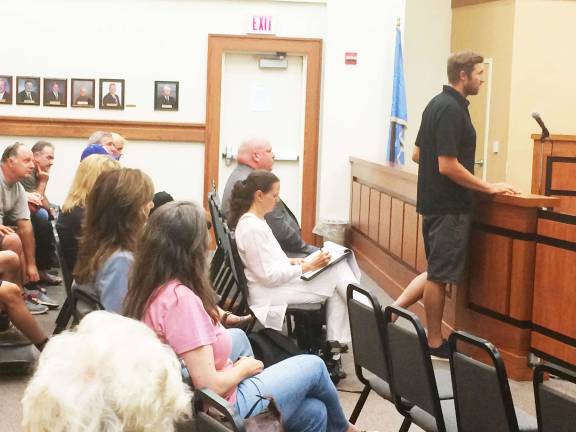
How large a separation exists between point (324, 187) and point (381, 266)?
1882 mm

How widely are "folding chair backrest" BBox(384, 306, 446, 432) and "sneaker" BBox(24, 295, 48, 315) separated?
3.60 m

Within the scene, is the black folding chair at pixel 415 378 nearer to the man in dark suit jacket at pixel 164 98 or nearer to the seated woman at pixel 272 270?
the seated woman at pixel 272 270

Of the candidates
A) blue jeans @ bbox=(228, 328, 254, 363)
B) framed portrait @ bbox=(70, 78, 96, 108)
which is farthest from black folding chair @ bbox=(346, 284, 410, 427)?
framed portrait @ bbox=(70, 78, 96, 108)

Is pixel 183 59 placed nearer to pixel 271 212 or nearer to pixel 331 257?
pixel 271 212

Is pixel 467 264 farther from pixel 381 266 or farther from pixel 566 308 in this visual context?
pixel 381 266

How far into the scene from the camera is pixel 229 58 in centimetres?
953

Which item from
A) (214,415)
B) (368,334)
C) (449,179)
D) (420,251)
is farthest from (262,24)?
(214,415)

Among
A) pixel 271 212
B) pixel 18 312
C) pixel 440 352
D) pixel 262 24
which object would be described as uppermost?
pixel 262 24

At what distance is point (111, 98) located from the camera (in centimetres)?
933

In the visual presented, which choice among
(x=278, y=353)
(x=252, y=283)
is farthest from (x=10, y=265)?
(x=278, y=353)

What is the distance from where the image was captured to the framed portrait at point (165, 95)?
9383 millimetres

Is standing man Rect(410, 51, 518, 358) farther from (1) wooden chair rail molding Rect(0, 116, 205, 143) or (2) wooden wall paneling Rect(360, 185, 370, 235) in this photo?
(1) wooden chair rail molding Rect(0, 116, 205, 143)

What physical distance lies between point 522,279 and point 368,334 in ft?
6.11

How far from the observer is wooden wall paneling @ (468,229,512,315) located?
17.3 ft
